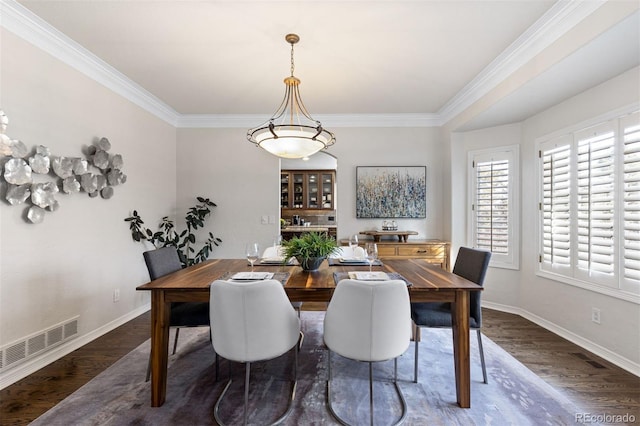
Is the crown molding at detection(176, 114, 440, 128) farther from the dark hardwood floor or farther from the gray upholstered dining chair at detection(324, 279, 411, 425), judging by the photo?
the gray upholstered dining chair at detection(324, 279, 411, 425)

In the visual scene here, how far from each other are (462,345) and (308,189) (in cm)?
578

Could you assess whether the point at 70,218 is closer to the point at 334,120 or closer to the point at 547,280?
the point at 334,120

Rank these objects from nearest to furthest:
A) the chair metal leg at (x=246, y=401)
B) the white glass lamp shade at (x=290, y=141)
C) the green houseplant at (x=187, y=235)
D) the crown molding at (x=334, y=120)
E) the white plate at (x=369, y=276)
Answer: the chair metal leg at (x=246, y=401) < the white plate at (x=369, y=276) < the white glass lamp shade at (x=290, y=141) < the green houseplant at (x=187, y=235) < the crown molding at (x=334, y=120)

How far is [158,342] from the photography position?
1778 mm

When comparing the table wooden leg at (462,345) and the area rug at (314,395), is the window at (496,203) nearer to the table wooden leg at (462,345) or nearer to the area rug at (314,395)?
the area rug at (314,395)

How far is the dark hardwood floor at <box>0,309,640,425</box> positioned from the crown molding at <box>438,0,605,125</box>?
247 cm

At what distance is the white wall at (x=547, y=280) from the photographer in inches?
89.7

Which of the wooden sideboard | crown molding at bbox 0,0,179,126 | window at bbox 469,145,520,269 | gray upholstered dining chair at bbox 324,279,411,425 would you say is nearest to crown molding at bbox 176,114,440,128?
crown molding at bbox 0,0,179,126

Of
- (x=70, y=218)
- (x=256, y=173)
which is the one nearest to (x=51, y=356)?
(x=70, y=218)

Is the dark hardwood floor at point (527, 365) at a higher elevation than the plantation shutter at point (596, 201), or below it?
below

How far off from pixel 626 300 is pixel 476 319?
1.34m

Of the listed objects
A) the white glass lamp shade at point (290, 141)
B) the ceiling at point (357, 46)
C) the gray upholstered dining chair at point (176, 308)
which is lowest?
the gray upholstered dining chair at point (176, 308)

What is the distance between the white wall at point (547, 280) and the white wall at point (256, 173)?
455 millimetres

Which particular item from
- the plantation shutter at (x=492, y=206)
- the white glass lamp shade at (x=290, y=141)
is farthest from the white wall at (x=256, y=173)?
the white glass lamp shade at (x=290, y=141)
